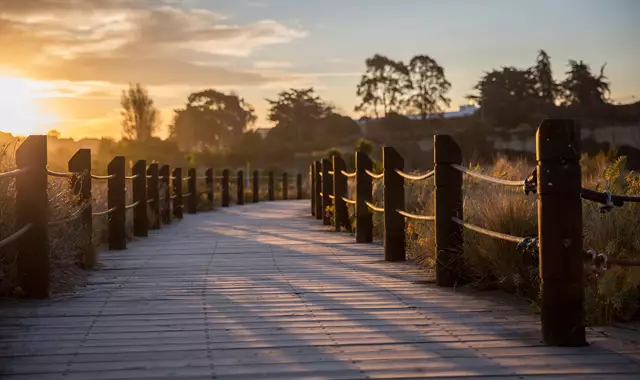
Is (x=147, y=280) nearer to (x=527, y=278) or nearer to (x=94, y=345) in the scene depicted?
(x=94, y=345)

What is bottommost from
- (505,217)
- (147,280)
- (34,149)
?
(147,280)

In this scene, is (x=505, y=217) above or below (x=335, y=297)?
above

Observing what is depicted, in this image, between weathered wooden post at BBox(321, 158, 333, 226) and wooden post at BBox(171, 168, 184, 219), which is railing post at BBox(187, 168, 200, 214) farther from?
weathered wooden post at BBox(321, 158, 333, 226)

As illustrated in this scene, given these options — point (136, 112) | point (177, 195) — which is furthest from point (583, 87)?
point (177, 195)

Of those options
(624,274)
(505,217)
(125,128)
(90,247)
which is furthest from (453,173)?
(125,128)

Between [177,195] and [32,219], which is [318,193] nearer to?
[177,195]

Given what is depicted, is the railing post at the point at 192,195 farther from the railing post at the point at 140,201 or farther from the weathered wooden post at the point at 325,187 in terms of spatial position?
the railing post at the point at 140,201

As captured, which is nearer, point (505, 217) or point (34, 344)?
point (34, 344)

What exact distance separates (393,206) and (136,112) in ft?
165

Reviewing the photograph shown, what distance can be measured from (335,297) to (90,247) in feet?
9.89

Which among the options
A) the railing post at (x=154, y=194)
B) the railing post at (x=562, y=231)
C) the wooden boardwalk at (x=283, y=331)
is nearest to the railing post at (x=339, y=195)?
the railing post at (x=154, y=194)

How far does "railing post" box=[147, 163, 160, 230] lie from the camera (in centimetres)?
1336

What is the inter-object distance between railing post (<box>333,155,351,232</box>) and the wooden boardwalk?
4.97 metres

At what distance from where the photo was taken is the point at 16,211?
19.1 feet
